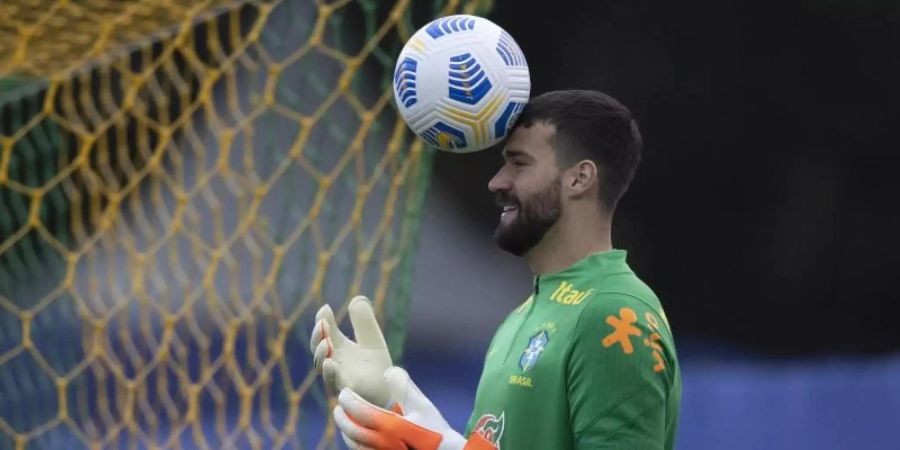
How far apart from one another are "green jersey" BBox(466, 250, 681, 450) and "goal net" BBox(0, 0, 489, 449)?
141 cm

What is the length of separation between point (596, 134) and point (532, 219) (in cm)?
17

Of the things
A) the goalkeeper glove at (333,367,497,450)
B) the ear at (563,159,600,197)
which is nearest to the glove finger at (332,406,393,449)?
the goalkeeper glove at (333,367,497,450)

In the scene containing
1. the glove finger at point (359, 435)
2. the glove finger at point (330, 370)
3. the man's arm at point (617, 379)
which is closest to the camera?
the man's arm at point (617, 379)

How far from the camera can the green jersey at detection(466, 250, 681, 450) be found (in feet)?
6.84

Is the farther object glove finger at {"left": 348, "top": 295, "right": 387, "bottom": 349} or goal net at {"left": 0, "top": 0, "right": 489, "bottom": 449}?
goal net at {"left": 0, "top": 0, "right": 489, "bottom": 449}

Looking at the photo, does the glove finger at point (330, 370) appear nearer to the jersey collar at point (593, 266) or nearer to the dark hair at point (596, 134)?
the jersey collar at point (593, 266)

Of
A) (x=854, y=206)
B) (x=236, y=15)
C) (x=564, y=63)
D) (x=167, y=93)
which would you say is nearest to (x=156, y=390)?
(x=167, y=93)

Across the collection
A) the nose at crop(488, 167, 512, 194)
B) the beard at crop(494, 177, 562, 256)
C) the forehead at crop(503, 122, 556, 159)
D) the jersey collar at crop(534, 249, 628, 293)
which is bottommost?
the jersey collar at crop(534, 249, 628, 293)

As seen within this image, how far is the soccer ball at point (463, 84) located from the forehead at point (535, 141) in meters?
0.03

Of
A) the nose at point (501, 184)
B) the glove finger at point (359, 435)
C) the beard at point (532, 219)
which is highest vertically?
the nose at point (501, 184)

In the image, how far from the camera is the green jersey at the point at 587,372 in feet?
6.84

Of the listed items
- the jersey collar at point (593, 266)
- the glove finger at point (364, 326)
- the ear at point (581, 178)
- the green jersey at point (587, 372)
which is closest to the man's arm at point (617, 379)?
the green jersey at point (587, 372)

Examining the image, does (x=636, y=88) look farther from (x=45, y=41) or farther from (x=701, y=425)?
(x=45, y=41)

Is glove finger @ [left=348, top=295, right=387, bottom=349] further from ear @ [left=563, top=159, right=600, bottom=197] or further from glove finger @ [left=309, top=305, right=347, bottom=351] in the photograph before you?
ear @ [left=563, top=159, right=600, bottom=197]
